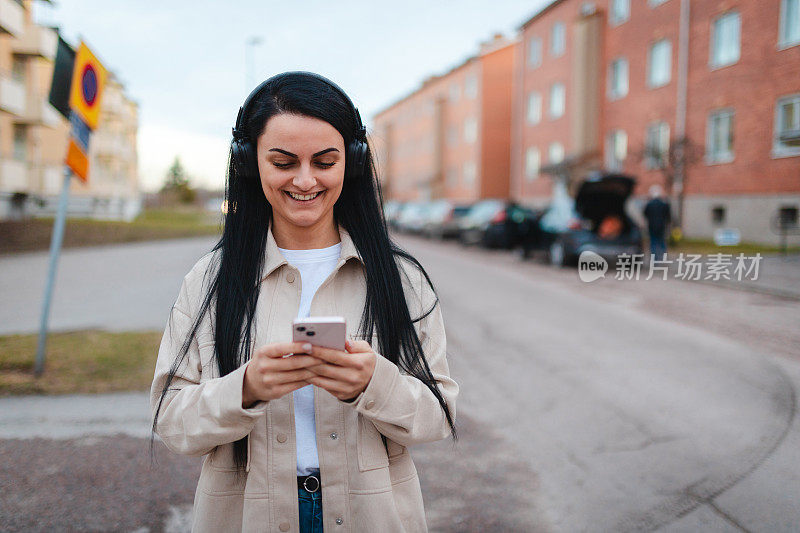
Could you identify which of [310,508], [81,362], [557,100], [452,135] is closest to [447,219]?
[557,100]

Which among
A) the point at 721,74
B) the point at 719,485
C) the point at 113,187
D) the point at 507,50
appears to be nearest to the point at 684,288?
the point at 721,74

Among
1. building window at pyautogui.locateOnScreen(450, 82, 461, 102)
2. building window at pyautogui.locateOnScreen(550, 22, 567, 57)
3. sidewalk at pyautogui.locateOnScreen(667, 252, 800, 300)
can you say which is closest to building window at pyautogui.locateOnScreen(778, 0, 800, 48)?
sidewalk at pyautogui.locateOnScreen(667, 252, 800, 300)

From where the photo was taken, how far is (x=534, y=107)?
39438 mm

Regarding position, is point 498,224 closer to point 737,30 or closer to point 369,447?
point 737,30

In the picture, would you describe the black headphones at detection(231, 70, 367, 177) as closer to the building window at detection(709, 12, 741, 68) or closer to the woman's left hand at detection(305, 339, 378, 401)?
the woman's left hand at detection(305, 339, 378, 401)

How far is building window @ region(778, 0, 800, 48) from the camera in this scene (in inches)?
130

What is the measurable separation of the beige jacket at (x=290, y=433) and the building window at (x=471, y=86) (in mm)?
50905

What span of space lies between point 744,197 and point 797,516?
3968 mm

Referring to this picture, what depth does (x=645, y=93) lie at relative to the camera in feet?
77.4

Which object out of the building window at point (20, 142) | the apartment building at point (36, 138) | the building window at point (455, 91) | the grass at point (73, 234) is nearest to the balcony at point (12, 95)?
the apartment building at point (36, 138)

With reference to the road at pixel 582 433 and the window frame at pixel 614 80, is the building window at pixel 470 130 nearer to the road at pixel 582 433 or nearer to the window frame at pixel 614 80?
the window frame at pixel 614 80

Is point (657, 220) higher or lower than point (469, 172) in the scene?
lower

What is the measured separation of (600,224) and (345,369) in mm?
15494

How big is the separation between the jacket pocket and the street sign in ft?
17.2
